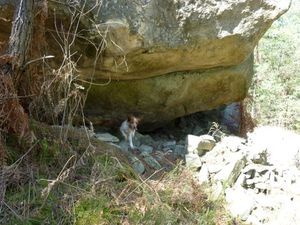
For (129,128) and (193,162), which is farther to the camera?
(129,128)

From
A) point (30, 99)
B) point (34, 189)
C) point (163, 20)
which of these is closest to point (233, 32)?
point (163, 20)

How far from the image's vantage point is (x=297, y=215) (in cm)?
449

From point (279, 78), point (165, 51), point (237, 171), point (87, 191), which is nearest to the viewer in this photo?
point (87, 191)

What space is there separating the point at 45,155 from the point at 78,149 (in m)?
0.36

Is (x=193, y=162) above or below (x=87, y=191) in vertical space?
below

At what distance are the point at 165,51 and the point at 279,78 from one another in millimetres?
7827

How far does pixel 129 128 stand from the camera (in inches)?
210

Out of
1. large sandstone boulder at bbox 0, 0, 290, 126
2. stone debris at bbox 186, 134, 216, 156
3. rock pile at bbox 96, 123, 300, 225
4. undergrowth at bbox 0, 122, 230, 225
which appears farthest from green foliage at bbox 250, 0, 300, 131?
undergrowth at bbox 0, 122, 230, 225

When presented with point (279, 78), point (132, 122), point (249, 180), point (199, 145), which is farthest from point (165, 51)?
point (279, 78)

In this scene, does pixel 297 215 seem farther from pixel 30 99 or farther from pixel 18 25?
pixel 18 25

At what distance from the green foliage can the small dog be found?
221 inches

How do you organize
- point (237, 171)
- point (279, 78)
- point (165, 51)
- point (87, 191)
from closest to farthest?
point (87, 191) < point (237, 171) < point (165, 51) < point (279, 78)

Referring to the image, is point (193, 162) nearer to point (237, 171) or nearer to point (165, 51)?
point (237, 171)

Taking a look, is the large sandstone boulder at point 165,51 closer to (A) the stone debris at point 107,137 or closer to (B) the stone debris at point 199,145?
(A) the stone debris at point 107,137
